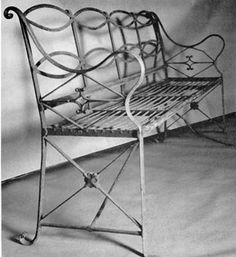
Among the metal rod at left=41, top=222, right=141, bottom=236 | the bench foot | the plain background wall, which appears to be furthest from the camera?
the plain background wall

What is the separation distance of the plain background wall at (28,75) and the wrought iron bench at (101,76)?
95 millimetres

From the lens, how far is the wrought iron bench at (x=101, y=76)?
2.23 meters

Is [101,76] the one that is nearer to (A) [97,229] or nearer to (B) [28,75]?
(B) [28,75]

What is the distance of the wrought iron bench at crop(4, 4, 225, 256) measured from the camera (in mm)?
2229

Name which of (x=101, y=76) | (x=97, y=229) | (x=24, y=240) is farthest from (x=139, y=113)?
(x=101, y=76)

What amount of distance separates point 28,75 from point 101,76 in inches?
25.8

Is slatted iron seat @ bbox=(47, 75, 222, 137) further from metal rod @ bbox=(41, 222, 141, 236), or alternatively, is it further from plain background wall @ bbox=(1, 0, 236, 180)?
plain background wall @ bbox=(1, 0, 236, 180)

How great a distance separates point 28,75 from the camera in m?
3.10

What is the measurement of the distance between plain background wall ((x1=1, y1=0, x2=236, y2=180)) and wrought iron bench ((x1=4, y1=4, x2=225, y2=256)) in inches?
3.8

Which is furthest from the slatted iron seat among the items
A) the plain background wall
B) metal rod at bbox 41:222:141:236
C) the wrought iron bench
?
the plain background wall

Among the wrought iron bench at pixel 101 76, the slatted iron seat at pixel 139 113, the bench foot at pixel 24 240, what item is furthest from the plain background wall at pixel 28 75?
the bench foot at pixel 24 240

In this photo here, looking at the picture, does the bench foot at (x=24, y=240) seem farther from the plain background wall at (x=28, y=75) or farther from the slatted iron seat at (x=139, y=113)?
the plain background wall at (x=28, y=75)

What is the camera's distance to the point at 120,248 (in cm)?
207

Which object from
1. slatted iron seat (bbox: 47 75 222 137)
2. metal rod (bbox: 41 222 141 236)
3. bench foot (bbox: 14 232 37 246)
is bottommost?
bench foot (bbox: 14 232 37 246)
